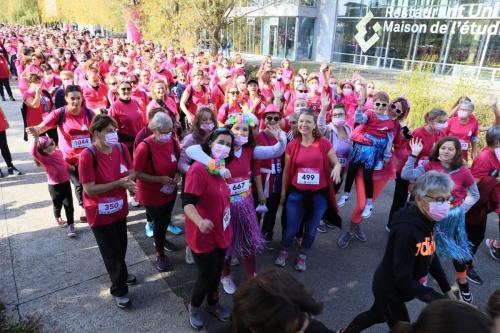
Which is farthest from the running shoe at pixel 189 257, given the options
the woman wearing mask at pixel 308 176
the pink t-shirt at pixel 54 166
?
the pink t-shirt at pixel 54 166

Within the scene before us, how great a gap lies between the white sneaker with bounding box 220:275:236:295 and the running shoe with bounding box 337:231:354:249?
5.70 feet

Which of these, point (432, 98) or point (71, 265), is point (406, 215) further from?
point (432, 98)

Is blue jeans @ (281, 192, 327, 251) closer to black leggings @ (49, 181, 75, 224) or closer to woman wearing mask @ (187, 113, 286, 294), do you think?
woman wearing mask @ (187, 113, 286, 294)

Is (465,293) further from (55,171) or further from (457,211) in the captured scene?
(55,171)

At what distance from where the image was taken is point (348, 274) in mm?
4051

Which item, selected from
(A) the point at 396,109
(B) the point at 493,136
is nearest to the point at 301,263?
(A) the point at 396,109

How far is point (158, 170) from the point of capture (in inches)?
142

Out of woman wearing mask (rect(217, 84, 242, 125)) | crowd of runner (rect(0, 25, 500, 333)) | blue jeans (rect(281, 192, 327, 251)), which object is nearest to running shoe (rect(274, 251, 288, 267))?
crowd of runner (rect(0, 25, 500, 333))

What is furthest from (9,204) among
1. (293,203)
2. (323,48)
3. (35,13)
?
(35,13)

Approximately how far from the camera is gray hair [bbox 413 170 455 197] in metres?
2.43

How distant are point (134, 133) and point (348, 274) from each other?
377cm

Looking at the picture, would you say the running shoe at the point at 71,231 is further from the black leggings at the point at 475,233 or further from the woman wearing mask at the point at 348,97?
the woman wearing mask at the point at 348,97

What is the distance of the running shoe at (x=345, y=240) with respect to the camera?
4619 mm

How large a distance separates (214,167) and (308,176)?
141cm
